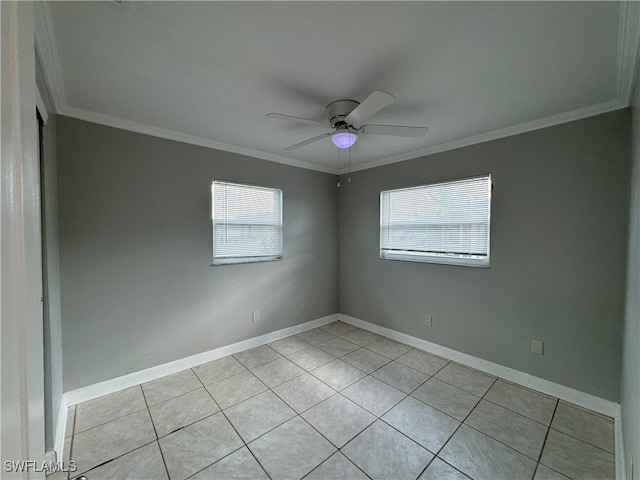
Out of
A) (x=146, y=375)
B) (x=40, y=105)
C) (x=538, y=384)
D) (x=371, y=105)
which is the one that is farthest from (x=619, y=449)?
(x=40, y=105)

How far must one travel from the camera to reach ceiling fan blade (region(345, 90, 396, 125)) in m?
1.46

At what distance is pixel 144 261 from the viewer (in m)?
2.52

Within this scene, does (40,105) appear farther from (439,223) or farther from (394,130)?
(439,223)

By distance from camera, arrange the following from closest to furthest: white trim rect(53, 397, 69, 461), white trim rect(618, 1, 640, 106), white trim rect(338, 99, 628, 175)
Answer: white trim rect(618, 1, 640, 106) → white trim rect(53, 397, 69, 461) → white trim rect(338, 99, 628, 175)

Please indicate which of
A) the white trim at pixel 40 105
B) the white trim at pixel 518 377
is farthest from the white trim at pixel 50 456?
the white trim at pixel 518 377

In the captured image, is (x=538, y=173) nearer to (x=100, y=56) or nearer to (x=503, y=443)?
(x=503, y=443)

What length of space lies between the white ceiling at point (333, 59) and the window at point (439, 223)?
0.78 metres

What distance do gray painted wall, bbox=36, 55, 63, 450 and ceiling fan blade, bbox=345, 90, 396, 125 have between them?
1817 millimetres

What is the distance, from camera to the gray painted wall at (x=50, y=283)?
1.63 metres

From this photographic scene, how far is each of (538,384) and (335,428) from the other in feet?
6.30

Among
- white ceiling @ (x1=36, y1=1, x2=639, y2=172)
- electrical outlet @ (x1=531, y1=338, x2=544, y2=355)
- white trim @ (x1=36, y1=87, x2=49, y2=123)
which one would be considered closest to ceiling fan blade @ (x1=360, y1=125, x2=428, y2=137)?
white ceiling @ (x1=36, y1=1, x2=639, y2=172)

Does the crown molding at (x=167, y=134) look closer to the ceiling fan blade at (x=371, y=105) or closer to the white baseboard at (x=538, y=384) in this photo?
the ceiling fan blade at (x=371, y=105)

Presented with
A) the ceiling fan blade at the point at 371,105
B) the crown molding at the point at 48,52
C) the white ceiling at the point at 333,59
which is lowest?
the ceiling fan blade at the point at 371,105

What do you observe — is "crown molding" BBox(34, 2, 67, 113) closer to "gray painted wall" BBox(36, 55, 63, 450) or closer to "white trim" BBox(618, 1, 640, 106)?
"gray painted wall" BBox(36, 55, 63, 450)
